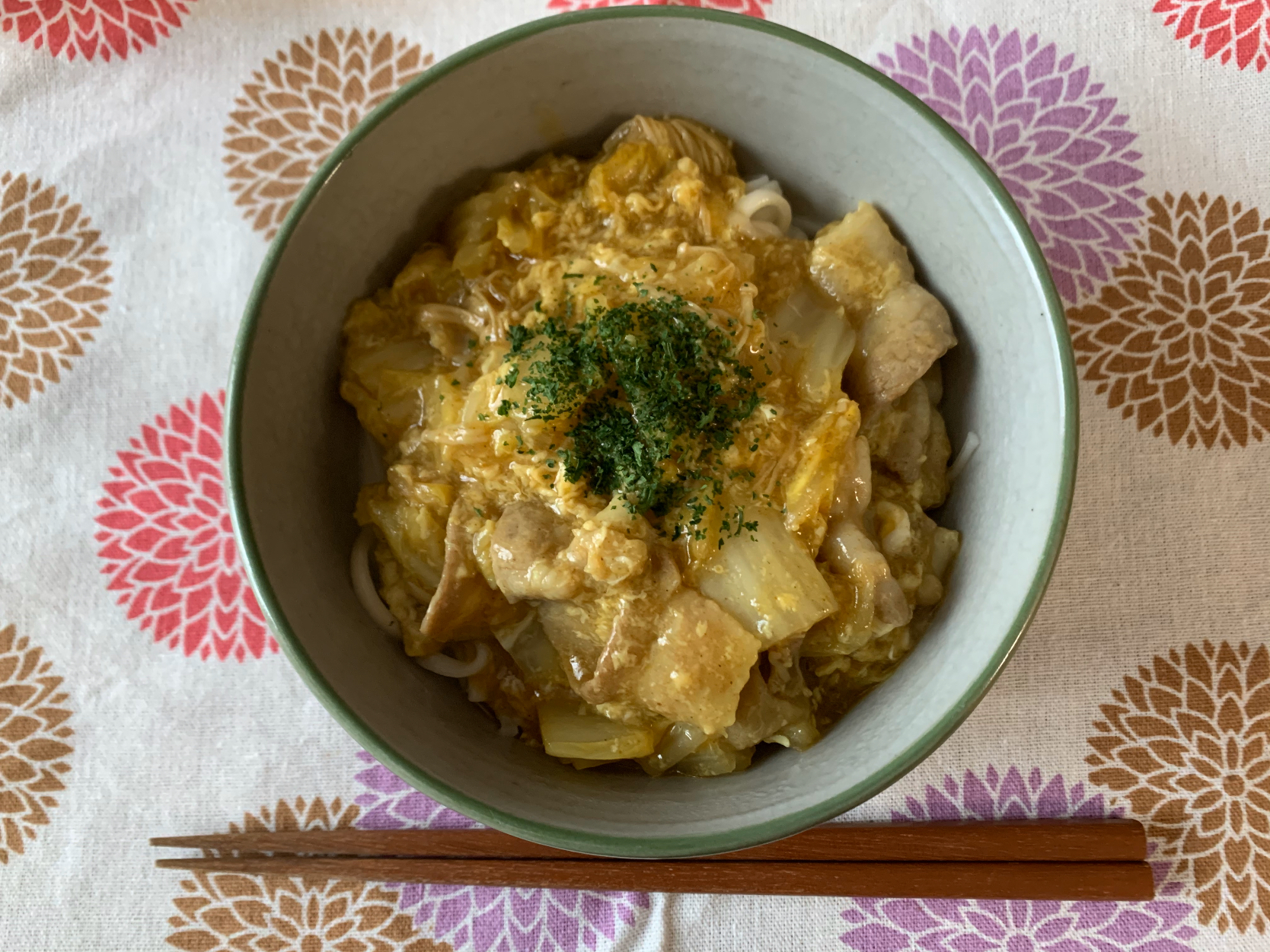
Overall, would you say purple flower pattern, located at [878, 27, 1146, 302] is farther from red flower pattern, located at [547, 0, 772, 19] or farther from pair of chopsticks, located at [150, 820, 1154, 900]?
pair of chopsticks, located at [150, 820, 1154, 900]

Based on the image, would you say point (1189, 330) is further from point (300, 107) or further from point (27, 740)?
point (27, 740)

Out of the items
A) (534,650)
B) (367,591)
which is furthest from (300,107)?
(534,650)

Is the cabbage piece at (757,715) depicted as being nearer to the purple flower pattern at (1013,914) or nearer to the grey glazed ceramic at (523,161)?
the grey glazed ceramic at (523,161)

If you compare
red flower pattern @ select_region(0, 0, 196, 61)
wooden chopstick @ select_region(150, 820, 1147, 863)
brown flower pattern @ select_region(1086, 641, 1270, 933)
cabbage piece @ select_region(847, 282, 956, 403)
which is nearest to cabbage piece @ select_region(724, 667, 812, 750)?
wooden chopstick @ select_region(150, 820, 1147, 863)

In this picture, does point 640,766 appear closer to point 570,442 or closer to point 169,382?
point 570,442

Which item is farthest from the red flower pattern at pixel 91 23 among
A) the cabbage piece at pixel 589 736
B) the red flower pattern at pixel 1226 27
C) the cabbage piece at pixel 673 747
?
the red flower pattern at pixel 1226 27

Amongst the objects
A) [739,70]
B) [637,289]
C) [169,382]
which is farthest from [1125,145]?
[169,382]
